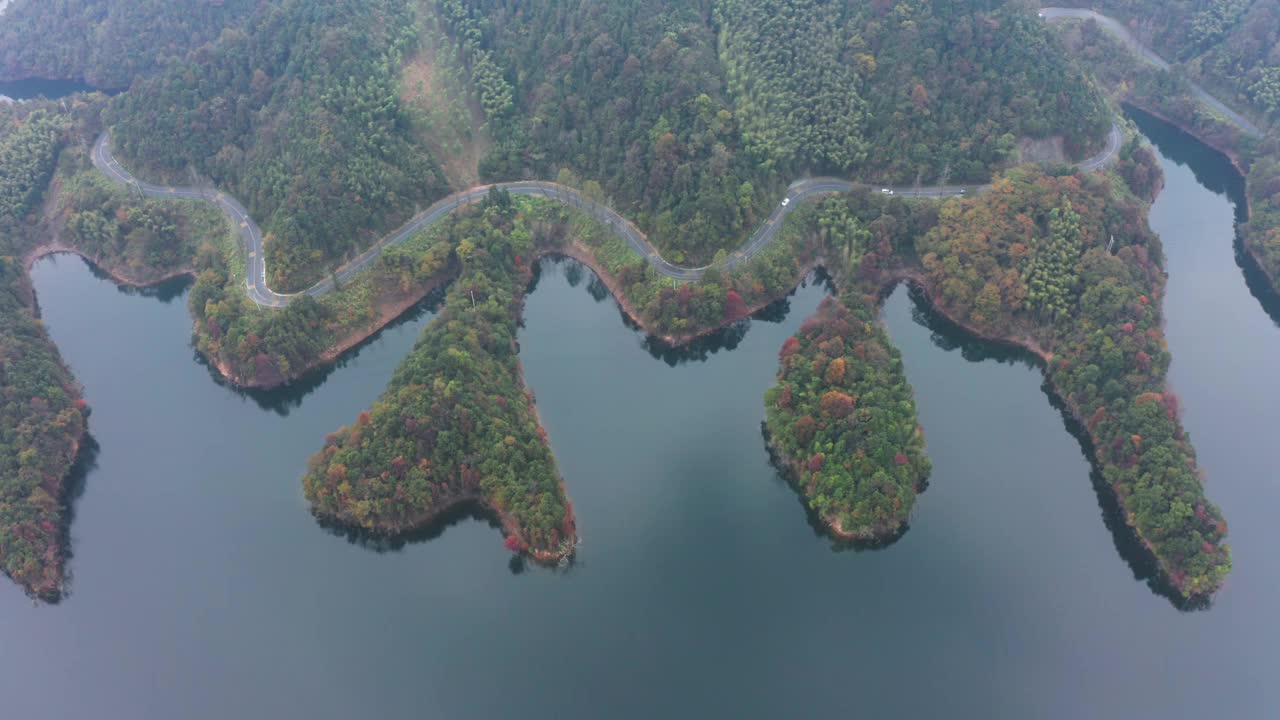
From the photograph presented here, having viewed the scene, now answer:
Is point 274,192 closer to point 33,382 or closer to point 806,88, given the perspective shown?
point 33,382

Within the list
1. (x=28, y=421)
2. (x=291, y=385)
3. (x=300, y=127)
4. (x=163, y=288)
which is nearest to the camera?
(x=28, y=421)

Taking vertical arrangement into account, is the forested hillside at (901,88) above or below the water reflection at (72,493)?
above

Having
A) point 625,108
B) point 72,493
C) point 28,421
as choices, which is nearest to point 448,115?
point 625,108

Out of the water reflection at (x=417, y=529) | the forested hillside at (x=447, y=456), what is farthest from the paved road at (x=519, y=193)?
the water reflection at (x=417, y=529)

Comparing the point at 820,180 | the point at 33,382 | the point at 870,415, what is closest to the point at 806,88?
the point at 820,180

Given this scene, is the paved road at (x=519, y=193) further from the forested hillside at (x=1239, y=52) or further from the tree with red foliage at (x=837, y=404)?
the forested hillside at (x=1239, y=52)

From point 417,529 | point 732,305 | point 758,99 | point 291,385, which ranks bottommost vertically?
point 291,385

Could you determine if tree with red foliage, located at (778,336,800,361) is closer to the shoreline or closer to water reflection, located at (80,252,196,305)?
the shoreline

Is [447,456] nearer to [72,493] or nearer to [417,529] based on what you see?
[417,529]
